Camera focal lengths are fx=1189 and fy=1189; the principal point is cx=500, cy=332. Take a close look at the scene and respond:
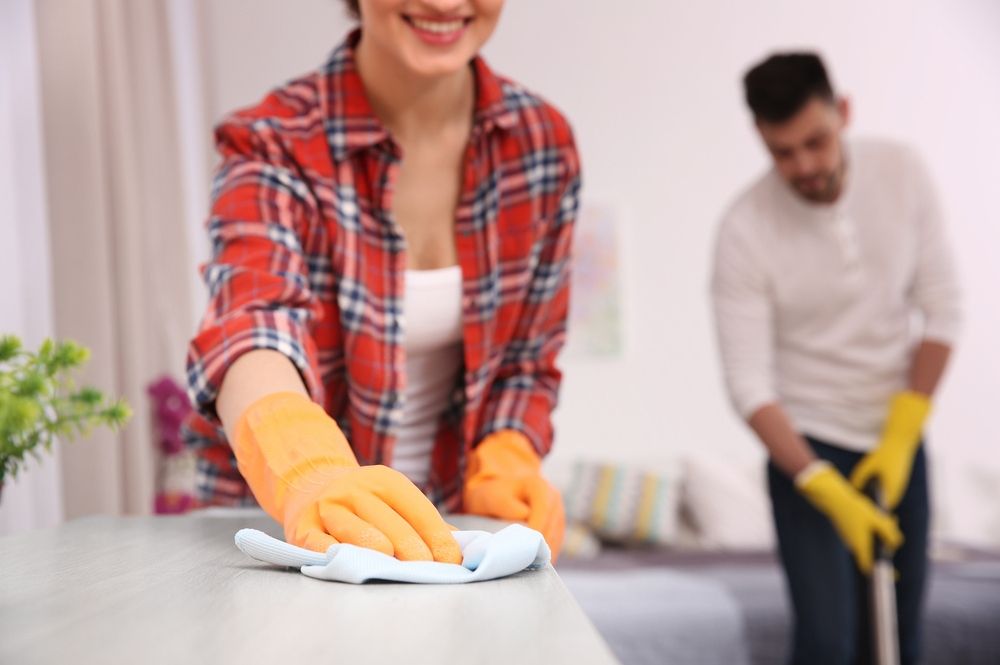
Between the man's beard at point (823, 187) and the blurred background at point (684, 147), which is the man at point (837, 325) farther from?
the blurred background at point (684, 147)

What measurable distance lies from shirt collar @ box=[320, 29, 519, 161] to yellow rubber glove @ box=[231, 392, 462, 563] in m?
0.37

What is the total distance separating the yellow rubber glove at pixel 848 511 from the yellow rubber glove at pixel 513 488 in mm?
1060

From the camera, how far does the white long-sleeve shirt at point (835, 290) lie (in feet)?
7.50

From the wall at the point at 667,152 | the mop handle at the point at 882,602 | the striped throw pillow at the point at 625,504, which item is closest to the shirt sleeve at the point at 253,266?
the mop handle at the point at 882,602

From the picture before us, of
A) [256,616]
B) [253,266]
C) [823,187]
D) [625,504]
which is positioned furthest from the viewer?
[625,504]

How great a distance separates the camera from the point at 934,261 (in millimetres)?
2330

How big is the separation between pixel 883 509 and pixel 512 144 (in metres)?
1.33

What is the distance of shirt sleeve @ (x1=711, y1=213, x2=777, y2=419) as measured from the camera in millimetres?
2277

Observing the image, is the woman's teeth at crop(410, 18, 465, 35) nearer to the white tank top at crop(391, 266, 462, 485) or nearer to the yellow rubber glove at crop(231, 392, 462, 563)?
the white tank top at crop(391, 266, 462, 485)

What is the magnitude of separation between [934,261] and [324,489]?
6.08 ft

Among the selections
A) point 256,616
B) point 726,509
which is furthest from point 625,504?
point 256,616

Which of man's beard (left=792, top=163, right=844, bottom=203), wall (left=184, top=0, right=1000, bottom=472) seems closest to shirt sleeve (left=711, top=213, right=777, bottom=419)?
man's beard (left=792, top=163, right=844, bottom=203)

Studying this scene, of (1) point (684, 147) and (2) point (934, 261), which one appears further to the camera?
(1) point (684, 147)

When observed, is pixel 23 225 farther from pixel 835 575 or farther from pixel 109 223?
pixel 835 575
